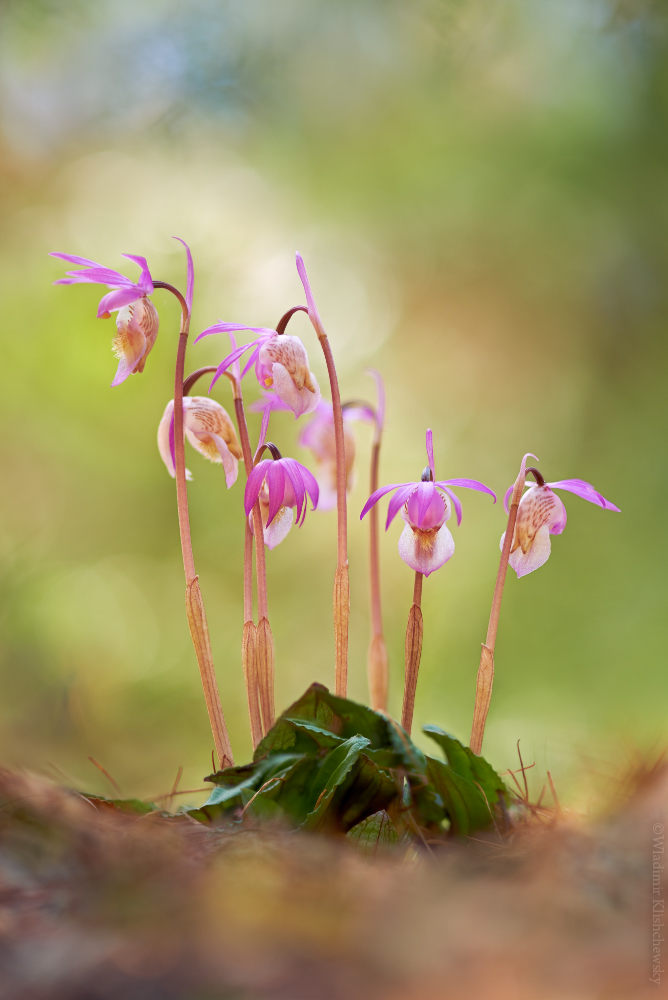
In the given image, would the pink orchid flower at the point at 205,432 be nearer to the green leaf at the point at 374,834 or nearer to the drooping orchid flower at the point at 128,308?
the drooping orchid flower at the point at 128,308

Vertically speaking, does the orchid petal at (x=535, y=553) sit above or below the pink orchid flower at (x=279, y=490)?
below

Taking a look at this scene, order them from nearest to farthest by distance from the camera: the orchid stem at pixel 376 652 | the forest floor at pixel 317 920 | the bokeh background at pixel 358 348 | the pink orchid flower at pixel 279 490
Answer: the forest floor at pixel 317 920 → the pink orchid flower at pixel 279 490 → the orchid stem at pixel 376 652 → the bokeh background at pixel 358 348

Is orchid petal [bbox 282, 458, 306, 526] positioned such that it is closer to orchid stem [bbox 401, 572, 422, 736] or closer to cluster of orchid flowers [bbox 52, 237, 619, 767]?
cluster of orchid flowers [bbox 52, 237, 619, 767]

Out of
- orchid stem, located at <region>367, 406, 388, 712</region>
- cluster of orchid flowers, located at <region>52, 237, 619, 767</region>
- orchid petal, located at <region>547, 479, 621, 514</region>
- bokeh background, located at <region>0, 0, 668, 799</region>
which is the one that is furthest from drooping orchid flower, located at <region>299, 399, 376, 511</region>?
bokeh background, located at <region>0, 0, 668, 799</region>

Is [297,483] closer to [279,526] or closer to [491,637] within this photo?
[279,526]

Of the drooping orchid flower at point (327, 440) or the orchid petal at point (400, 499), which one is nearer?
the orchid petal at point (400, 499)

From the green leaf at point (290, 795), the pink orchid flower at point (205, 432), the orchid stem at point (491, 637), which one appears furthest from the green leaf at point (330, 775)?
the pink orchid flower at point (205, 432)
